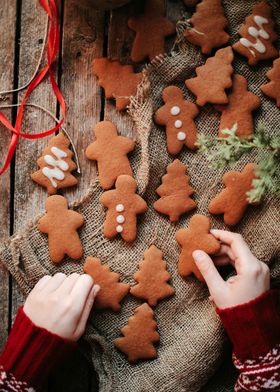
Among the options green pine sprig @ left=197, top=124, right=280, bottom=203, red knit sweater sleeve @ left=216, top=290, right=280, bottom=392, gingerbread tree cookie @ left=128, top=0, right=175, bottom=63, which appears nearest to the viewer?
green pine sprig @ left=197, top=124, right=280, bottom=203

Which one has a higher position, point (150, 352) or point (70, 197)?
point (70, 197)

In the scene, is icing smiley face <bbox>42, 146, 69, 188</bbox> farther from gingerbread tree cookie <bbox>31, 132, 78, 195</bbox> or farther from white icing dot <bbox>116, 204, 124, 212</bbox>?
white icing dot <bbox>116, 204, 124, 212</bbox>

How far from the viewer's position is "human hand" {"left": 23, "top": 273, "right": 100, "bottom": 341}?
133 cm

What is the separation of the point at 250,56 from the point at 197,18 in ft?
0.50

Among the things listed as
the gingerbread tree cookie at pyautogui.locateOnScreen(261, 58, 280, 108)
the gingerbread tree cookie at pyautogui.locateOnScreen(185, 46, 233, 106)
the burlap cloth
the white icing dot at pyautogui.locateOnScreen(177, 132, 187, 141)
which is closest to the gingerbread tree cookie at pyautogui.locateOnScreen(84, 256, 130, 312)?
the burlap cloth

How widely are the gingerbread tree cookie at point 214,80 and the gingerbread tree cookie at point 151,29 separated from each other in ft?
0.38

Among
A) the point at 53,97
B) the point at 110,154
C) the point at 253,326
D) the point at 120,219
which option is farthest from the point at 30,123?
the point at 253,326

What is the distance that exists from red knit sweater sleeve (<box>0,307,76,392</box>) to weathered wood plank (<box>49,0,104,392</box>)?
0.39 ft

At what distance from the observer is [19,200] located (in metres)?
1.47

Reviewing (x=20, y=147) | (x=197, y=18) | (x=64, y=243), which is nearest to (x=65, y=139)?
(x=20, y=147)

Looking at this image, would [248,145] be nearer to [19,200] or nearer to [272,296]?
[272,296]

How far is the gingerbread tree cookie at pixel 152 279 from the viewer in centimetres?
138

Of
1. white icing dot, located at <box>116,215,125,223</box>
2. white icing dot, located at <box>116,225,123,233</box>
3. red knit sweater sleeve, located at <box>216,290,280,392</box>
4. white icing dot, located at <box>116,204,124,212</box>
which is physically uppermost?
white icing dot, located at <box>116,204,124,212</box>

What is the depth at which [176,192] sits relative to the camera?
54.4 inches
